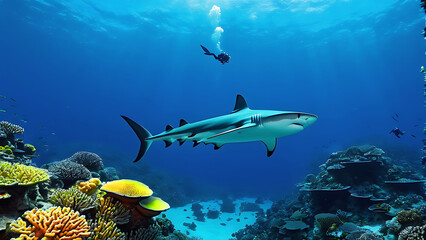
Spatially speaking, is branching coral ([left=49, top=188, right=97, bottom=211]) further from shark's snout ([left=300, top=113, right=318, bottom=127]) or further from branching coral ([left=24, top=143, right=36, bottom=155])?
branching coral ([left=24, top=143, right=36, bottom=155])

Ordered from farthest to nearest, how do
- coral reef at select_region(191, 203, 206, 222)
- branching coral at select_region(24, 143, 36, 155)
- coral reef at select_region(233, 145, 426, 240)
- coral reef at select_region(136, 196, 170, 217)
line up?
coral reef at select_region(191, 203, 206, 222)
branching coral at select_region(24, 143, 36, 155)
coral reef at select_region(233, 145, 426, 240)
coral reef at select_region(136, 196, 170, 217)

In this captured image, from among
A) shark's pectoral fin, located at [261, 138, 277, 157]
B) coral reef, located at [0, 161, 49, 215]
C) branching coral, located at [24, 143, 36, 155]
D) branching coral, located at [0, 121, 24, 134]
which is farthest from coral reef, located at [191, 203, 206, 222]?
coral reef, located at [0, 161, 49, 215]

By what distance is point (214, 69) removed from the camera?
277 ft

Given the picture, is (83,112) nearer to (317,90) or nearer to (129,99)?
(129,99)

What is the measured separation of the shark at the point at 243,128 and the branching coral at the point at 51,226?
257 centimetres

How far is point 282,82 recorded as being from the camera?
3374 inches

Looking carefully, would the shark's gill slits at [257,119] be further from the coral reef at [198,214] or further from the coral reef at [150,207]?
the coral reef at [198,214]

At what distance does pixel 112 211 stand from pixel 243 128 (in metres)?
3.76

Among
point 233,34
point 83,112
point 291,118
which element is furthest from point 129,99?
point 291,118

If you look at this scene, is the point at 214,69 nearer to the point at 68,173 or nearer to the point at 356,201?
the point at 356,201

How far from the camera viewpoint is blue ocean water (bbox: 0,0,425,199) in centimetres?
3978

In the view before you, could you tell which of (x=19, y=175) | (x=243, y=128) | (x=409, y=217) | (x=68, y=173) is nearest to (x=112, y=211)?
(x=19, y=175)

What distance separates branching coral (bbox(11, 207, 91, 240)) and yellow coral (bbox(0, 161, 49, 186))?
2.88 ft

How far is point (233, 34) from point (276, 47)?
13.6 meters
